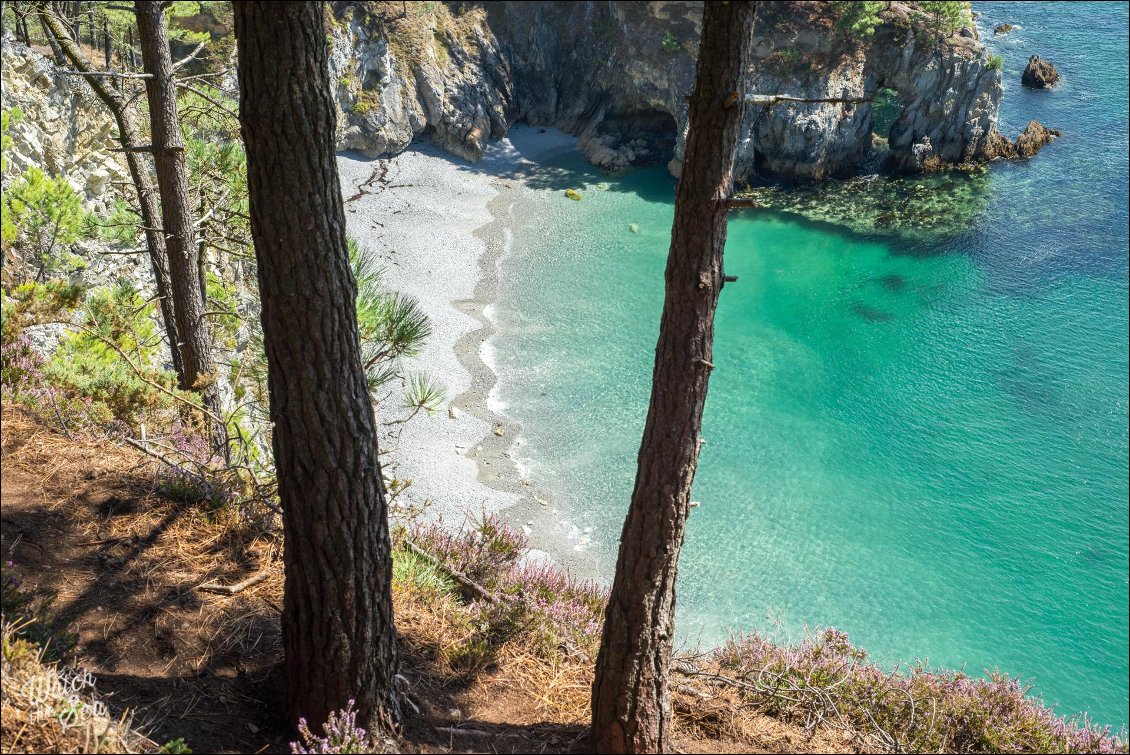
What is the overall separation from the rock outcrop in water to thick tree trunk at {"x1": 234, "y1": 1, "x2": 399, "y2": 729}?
90.6 ft

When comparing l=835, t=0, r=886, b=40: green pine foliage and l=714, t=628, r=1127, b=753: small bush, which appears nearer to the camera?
l=714, t=628, r=1127, b=753: small bush

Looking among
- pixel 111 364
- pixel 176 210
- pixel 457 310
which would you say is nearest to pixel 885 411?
pixel 457 310

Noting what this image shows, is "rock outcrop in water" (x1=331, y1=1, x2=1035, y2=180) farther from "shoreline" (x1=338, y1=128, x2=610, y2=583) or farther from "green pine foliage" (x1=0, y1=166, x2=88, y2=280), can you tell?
"green pine foliage" (x1=0, y1=166, x2=88, y2=280)

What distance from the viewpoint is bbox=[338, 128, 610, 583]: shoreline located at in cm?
1596

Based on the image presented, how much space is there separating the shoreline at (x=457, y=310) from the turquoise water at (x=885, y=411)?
2.49ft

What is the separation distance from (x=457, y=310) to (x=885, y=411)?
39.7 ft

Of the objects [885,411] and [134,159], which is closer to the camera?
[134,159]

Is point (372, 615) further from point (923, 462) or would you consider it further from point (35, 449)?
point (923, 462)

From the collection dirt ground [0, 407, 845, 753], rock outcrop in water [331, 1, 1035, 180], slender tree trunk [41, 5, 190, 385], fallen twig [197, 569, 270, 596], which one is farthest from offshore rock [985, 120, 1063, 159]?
fallen twig [197, 569, 270, 596]

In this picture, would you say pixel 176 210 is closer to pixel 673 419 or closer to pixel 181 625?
pixel 181 625

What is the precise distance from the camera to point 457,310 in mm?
23172

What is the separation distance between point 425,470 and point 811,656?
1143 cm

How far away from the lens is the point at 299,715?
448 centimetres

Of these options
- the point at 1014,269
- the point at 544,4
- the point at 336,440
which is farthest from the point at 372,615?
the point at 544,4
